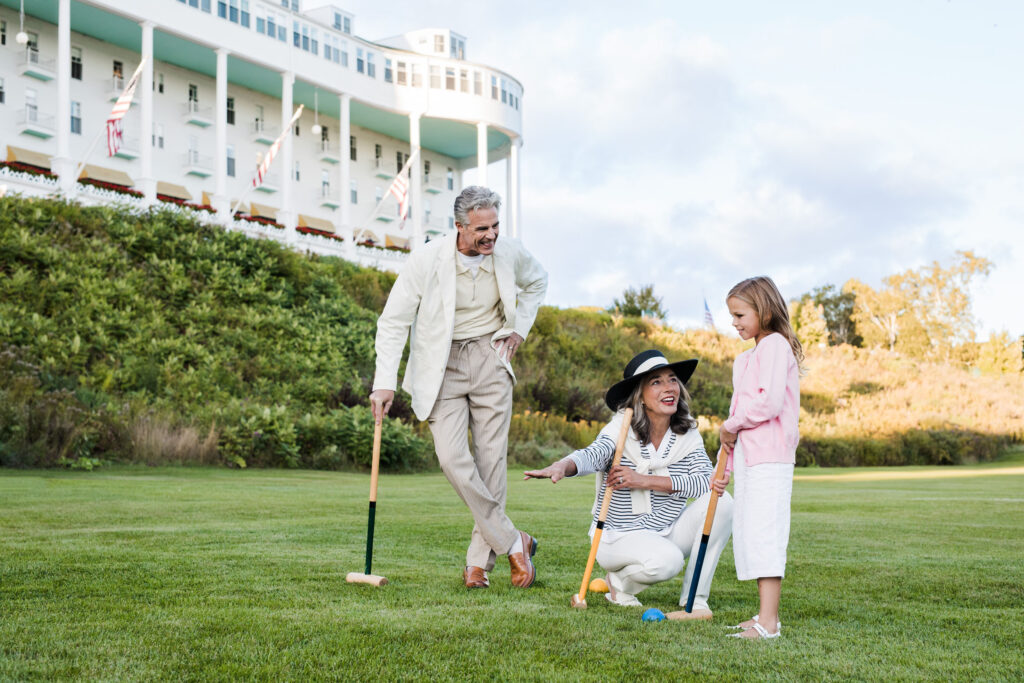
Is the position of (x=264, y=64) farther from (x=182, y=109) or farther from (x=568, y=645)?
(x=568, y=645)

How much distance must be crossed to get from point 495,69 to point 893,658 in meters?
45.2

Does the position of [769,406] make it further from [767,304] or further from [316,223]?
[316,223]

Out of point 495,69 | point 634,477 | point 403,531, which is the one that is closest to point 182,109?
point 495,69

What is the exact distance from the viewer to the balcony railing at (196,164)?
39188 millimetres

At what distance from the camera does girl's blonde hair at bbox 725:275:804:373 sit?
14.0 ft

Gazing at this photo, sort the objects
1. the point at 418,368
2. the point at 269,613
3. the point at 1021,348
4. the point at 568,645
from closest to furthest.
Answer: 1. the point at 568,645
2. the point at 269,613
3. the point at 418,368
4. the point at 1021,348

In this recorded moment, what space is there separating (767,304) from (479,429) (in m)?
2.05

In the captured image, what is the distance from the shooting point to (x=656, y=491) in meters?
4.94

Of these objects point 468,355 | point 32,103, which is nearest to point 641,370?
point 468,355

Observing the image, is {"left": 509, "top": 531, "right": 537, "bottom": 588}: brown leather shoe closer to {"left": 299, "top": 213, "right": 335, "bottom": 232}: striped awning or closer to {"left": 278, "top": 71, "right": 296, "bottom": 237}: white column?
{"left": 278, "top": 71, "right": 296, "bottom": 237}: white column

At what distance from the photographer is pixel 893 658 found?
3623 millimetres

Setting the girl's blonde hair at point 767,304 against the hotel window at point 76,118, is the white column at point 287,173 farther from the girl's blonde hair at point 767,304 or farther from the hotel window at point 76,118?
the girl's blonde hair at point 767,304

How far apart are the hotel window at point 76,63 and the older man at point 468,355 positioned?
3575cm

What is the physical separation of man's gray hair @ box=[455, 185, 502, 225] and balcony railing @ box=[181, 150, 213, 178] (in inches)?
1436
